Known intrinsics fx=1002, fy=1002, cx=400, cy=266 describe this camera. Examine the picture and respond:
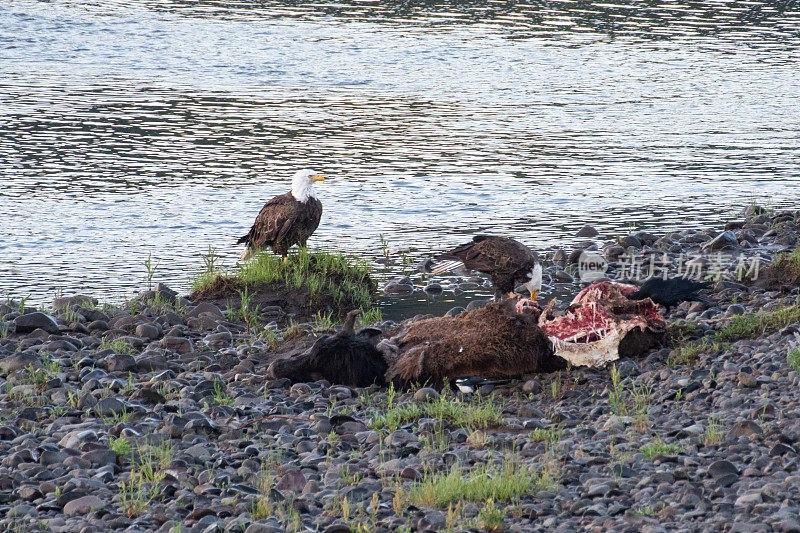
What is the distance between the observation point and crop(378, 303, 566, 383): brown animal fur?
727cm

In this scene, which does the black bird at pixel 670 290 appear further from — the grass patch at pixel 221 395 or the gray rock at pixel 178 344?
the gray rock at pixel 178 344

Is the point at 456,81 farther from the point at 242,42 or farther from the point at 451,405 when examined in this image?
the point at 451,405

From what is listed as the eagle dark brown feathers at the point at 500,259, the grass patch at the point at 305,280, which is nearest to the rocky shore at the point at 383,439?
the grass patch at the point at 305,280

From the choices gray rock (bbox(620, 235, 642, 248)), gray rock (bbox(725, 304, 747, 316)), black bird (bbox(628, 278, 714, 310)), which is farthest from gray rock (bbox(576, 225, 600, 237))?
gray rock (bbox(725, 304, 747, 316))

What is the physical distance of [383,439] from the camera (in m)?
5.99

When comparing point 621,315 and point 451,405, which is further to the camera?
point 621,315

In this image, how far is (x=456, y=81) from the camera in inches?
946

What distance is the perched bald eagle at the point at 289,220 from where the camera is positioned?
10.4m

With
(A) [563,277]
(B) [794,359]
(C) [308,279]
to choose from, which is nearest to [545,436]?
(B) [794,359]

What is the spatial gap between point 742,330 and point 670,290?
3.14 feet

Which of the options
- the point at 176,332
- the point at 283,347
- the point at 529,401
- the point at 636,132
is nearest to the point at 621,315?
the point at 529,401

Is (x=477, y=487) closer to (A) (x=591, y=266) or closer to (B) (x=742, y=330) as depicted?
(B) (x=742, y=330)

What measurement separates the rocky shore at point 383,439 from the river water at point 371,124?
299cm

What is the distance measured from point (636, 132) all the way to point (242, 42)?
12798 millimetres
